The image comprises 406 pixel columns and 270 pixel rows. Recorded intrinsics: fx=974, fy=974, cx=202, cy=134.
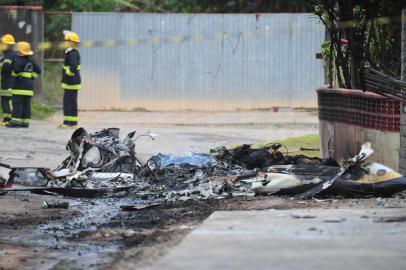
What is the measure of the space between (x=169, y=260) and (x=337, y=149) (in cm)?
585

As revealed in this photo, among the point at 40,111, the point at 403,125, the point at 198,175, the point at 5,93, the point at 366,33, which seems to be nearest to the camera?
the point at 403,125

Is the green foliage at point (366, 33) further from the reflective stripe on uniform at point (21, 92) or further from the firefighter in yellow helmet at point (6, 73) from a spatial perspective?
the firefighter in yellow helmet at point (6, 73)

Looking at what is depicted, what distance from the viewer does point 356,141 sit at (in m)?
10.7

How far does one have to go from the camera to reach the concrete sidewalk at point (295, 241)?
231 inches

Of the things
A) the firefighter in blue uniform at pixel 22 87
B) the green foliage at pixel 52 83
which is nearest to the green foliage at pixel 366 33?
the firefighter in blue uniform at pixel 22 87

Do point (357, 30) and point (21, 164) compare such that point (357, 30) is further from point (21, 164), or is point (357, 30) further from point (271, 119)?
point (271, 119)

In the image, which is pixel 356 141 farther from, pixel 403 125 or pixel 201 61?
pixel 201 61

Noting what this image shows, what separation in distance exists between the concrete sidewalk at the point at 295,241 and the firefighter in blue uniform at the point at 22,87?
1144 centimetres

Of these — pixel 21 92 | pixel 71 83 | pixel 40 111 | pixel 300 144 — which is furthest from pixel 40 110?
pixel 300 144

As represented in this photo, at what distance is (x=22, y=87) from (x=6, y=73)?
1175 millimetres

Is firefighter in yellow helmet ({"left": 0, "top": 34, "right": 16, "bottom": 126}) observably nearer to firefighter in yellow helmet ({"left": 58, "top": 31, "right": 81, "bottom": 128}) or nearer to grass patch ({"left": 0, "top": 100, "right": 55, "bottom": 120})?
grass patch ({"left": 0, "top": 100, "right": 55, "bottom": 120})

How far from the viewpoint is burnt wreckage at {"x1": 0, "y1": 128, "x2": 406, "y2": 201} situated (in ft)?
29.3

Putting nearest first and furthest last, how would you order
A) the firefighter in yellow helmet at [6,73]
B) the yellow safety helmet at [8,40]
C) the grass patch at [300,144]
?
the grass patch at [300,144] < the firefighter in yellow helmet at [6,73] < the yellow safety helmet at [8,40]

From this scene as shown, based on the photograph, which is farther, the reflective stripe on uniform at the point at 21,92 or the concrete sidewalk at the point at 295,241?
the reflective stripe on uniform at the point at 21,92
